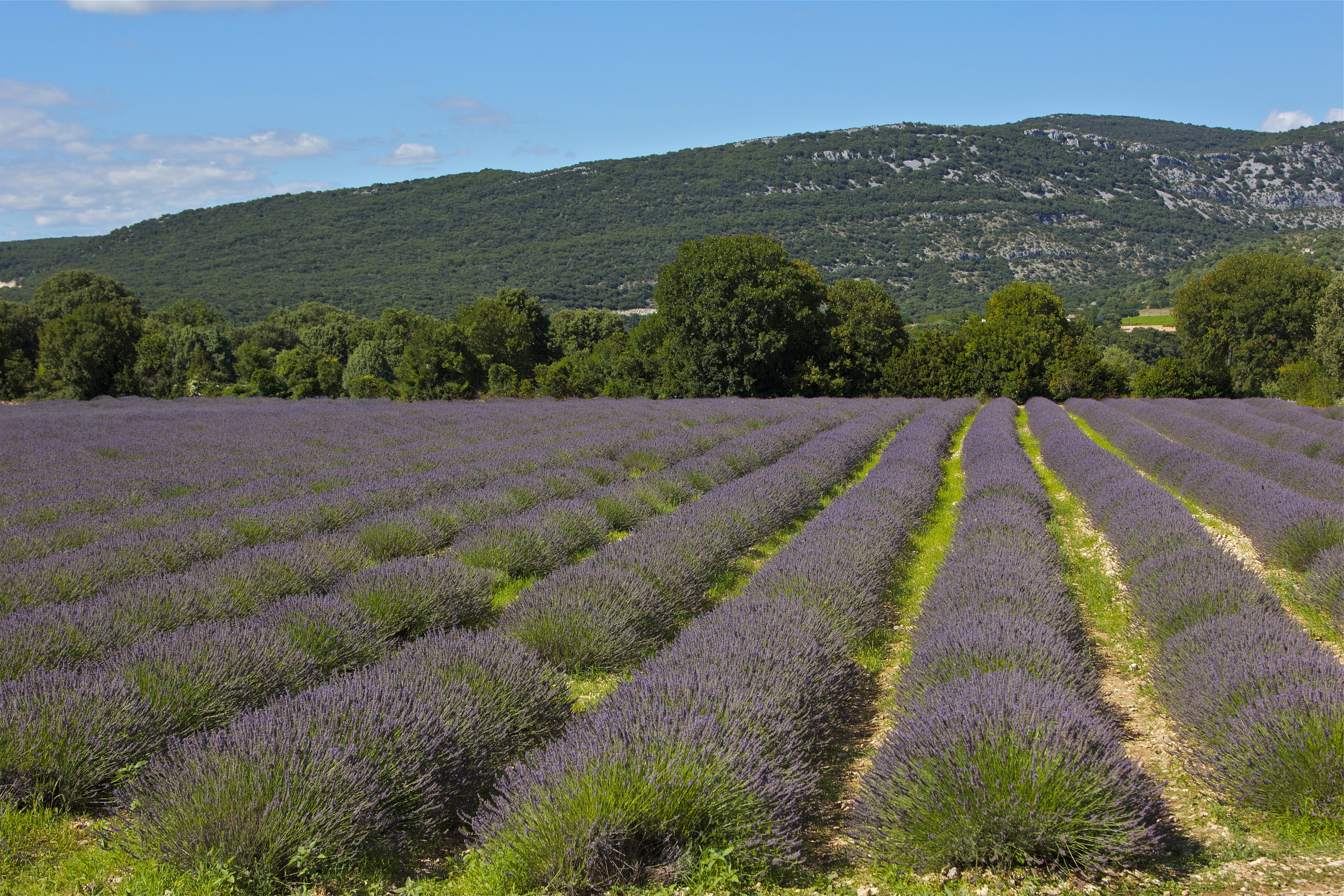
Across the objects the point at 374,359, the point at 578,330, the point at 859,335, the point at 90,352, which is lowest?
the point at 374,359

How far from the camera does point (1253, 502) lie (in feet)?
22.9

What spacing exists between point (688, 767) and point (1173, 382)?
35186 millimetres

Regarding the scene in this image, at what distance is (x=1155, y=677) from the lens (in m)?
3.55

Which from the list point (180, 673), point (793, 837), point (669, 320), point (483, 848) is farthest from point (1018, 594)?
point (669, 320)

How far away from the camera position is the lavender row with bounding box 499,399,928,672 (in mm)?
3969

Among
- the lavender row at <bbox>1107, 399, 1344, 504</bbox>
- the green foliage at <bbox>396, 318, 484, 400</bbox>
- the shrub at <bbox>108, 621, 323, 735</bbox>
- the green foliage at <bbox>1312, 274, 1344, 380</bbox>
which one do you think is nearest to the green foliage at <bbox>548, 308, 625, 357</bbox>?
the green foliage at <bbox>396, 318, 484, 400</bbox>

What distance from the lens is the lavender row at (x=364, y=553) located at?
138 inches

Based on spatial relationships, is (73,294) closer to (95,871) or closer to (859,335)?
(859,335)

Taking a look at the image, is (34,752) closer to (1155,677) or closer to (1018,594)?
(1018,594)

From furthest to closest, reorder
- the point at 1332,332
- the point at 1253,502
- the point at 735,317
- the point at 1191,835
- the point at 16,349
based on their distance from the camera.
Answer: the point at 16,349
the point at 735,317
the point at 1332,332
the point at 1253,502
the point at 1191,835

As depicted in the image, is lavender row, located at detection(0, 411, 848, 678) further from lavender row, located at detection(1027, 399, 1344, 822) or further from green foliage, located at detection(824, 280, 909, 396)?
green foliage, located at detection(824, 280, 909, 396)

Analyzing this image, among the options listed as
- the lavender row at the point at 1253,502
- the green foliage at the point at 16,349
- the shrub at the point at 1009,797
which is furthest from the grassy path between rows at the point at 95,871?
the green foliage at the point at 16,349

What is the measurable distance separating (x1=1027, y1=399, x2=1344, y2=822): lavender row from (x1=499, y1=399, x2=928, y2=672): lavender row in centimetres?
252

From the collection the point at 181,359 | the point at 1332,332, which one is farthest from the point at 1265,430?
the point at 181,359
